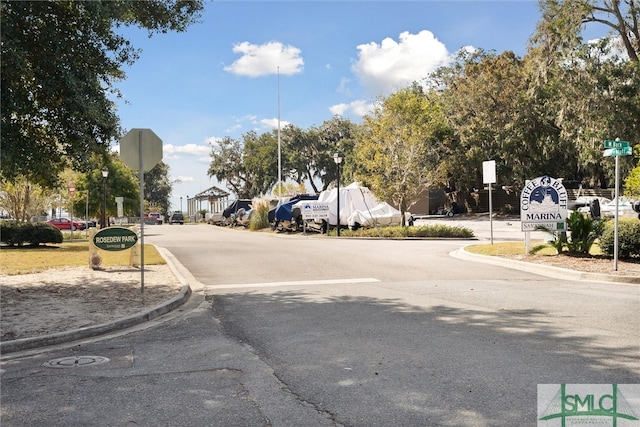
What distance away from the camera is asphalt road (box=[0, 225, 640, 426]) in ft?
13.9

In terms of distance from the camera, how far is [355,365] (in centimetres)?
536

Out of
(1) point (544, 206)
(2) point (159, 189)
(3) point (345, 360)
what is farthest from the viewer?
(2) point (159, 189)

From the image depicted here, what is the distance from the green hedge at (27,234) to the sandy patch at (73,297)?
36.0 ft

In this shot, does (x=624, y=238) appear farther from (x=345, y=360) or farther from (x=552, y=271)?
(x=345, y=360)

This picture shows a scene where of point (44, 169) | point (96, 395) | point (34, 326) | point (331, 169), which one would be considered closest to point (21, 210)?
point (44, 169)

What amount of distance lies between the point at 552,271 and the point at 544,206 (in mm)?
2821

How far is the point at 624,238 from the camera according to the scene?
13062 mm

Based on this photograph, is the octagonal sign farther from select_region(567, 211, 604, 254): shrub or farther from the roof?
the roof

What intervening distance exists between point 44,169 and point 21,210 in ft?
91.8

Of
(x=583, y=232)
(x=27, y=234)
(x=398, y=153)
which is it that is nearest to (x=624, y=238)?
(x=583, y=232)

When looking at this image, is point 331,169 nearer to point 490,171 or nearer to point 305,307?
point 490,171

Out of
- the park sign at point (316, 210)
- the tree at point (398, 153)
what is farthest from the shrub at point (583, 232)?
the park sign at point (316, 210)

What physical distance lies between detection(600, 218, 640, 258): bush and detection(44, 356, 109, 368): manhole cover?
11.8 m

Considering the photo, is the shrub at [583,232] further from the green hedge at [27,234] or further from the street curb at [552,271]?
the green hedge at [27,234]
